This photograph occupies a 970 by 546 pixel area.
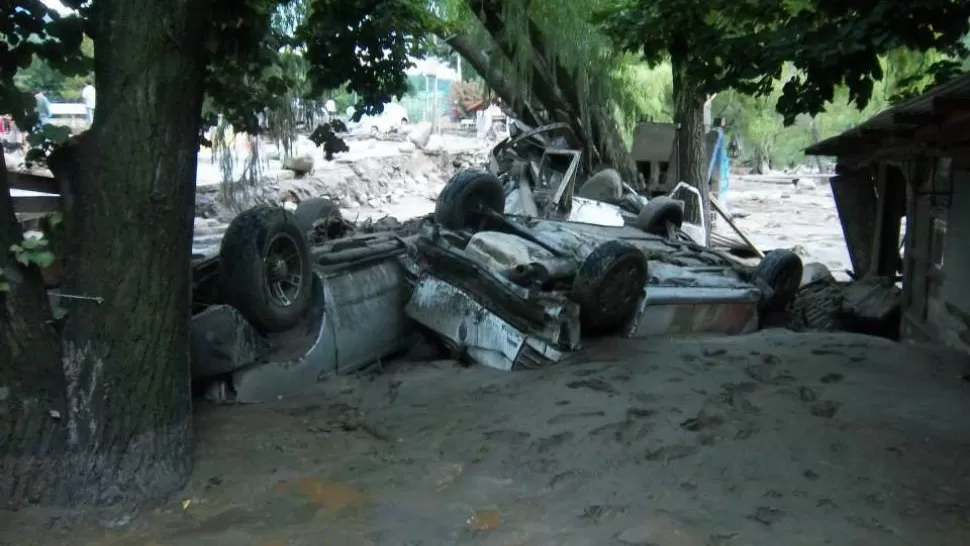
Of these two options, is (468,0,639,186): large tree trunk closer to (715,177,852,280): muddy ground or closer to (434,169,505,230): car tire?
(715,177,852,280): muddy ground

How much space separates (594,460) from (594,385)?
135 centimetres

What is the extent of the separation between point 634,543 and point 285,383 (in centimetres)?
322

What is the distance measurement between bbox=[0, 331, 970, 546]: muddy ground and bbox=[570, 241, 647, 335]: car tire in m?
0.45

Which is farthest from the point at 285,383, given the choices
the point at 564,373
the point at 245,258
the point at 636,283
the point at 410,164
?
the point at 410,164

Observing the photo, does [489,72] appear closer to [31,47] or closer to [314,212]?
[314,212]

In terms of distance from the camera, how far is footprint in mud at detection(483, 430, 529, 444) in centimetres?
525

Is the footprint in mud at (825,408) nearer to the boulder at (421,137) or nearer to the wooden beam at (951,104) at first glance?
the wooden beam at (951,104)

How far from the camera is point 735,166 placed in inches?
2002

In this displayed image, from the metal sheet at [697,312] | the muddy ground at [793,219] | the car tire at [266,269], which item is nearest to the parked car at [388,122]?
the muddy ground at [793,219]

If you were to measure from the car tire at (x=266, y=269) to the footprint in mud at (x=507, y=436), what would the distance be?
2.02 m

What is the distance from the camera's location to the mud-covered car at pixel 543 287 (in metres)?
6.95

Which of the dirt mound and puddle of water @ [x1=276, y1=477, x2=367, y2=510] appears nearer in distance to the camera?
puddle of water @ [x1=276, y1=477, x2=367, y2=510]

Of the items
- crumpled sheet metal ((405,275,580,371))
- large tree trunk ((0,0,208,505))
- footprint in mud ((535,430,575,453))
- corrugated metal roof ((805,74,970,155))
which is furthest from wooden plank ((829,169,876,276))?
large tree trunk ((0,0,208,505))

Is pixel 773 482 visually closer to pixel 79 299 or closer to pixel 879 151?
pixel 79 299
